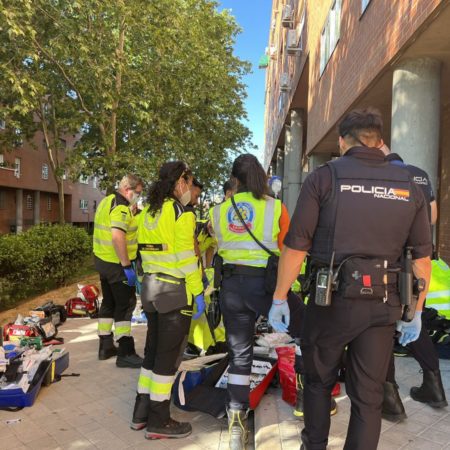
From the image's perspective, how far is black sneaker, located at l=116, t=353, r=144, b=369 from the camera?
478cm

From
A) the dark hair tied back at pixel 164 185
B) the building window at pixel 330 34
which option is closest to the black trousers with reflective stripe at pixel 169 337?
the dark hair tied back at pixel 164 185

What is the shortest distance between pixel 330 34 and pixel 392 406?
350 inches

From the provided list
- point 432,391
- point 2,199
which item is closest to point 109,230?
point 432,391

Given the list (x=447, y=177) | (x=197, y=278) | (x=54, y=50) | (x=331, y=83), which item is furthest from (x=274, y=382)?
(x=54, y=50)

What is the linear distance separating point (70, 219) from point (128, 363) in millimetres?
36441

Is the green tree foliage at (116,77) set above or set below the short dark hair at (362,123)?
above

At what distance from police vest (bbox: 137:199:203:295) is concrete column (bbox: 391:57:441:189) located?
3199 millimetres

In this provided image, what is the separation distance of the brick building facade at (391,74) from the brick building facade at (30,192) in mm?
18990

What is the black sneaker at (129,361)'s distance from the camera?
15.7ft

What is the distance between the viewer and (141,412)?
3438 mm

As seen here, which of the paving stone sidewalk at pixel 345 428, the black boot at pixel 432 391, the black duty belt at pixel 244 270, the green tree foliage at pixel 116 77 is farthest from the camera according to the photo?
the green tree foliage at pixel 116 77

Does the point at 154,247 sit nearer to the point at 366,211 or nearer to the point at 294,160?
the point at 366,211

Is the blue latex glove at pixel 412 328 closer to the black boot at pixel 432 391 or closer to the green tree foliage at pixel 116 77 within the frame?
the black boot at pixel 432 391

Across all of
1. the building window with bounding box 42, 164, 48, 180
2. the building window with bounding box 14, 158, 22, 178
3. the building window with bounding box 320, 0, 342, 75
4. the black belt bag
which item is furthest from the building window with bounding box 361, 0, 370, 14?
the building window with bounding box 42, 164, 48, 180
